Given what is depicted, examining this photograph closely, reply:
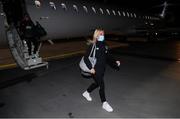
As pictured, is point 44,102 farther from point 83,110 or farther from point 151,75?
point 151,75

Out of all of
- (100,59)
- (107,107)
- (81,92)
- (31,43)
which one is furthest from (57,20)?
(107,107)

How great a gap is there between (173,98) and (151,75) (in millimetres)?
2799

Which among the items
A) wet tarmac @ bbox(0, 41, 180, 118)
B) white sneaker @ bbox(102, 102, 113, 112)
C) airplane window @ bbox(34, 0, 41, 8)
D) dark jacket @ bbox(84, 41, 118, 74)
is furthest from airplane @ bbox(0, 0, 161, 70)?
white sneaker @ bbox(102, 102, 113, 112)

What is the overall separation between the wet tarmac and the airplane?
0.99 m

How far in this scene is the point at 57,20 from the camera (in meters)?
13.6

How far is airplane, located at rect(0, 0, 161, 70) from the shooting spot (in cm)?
1005

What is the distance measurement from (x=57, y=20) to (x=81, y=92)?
663cm

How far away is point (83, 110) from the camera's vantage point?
6.43 metres

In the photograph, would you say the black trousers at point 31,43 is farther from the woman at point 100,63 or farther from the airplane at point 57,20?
the woman at point 100,63

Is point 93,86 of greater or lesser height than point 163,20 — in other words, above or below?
above

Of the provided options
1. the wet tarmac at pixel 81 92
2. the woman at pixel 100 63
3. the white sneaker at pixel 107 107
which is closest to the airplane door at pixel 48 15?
the wet tarmac at pixel 81 92

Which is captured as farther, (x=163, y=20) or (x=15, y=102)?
(x=163, y=20)

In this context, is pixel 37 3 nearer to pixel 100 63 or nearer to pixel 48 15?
pixel 48 15

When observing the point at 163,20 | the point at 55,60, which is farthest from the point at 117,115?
the point at 163,20
